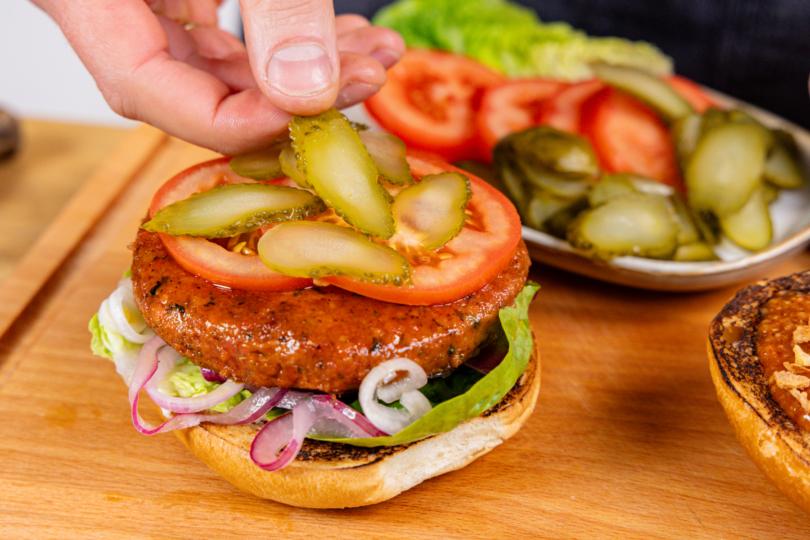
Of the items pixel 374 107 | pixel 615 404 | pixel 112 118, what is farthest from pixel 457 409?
pixel 112 118

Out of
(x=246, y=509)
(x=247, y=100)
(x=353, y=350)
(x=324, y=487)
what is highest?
(x=247, y=100)

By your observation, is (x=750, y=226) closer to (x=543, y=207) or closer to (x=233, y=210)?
(x=543, y=207)

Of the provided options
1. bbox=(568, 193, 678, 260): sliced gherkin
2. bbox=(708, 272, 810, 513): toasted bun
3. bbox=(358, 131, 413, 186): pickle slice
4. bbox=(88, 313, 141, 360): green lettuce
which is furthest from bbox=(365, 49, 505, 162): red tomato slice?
bbox=(88, 313, 141, 360): green lettuce

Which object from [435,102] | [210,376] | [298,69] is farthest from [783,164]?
[210,376]

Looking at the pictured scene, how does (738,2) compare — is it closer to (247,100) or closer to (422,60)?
(422,60)

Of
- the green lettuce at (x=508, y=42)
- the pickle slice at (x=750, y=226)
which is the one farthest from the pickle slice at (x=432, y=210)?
the green lettuce at (x=508, y=42)
